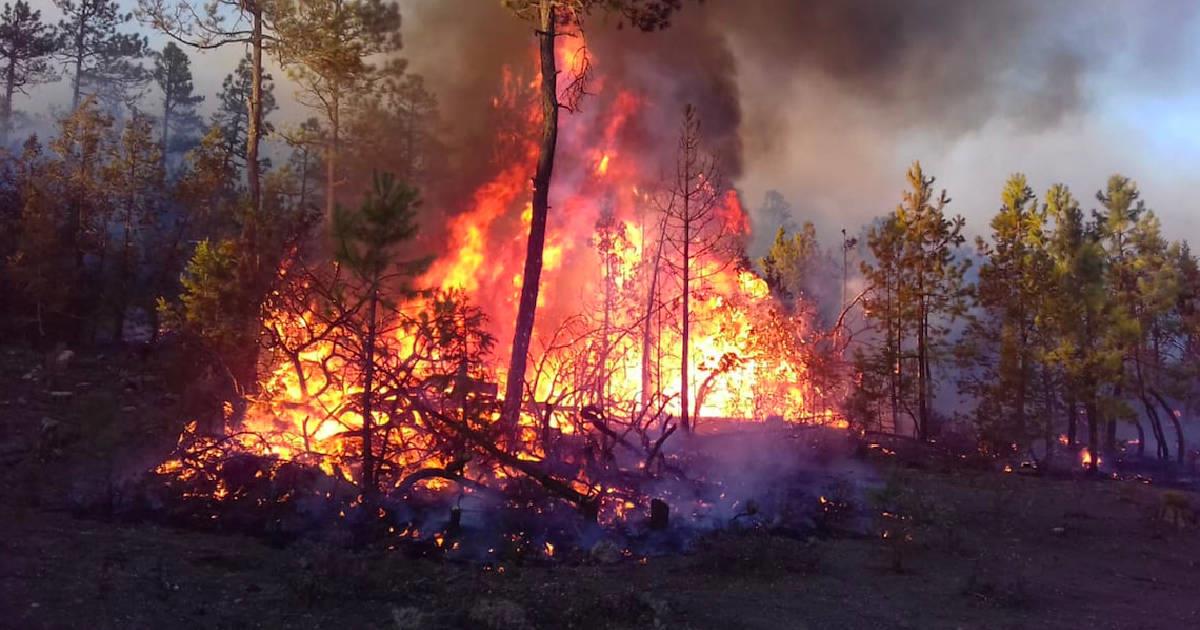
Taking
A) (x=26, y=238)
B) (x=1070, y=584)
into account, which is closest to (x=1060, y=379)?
(x=1070, y=584)

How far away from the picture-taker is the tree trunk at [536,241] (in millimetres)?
12680

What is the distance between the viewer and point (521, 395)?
1277 cm

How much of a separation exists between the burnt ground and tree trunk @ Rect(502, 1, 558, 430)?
3.68 metres

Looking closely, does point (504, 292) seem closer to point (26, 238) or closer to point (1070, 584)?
point (26, 238)

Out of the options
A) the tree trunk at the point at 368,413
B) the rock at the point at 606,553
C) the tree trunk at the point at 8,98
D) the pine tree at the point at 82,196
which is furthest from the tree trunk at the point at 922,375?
the tree trunk at the point at 8,98

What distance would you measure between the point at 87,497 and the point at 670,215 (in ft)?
52.3

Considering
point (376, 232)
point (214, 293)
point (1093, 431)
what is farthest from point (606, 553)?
point (1093, 431)

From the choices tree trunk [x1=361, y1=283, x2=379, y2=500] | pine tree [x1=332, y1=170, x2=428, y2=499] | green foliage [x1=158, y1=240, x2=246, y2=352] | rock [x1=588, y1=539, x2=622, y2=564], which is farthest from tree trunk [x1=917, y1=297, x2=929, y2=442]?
green foliage [x1=158, y1=240, x2=246, y2=352]

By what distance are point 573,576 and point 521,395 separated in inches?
178

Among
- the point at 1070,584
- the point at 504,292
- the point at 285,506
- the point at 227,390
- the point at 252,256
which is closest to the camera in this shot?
the point at 1070,584

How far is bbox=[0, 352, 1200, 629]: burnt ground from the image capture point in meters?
6.79

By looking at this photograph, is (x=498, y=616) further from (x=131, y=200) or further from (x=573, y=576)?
(x=131, y=200)

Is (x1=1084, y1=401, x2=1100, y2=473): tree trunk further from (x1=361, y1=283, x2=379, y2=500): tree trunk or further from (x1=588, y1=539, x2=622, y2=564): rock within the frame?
(x1=361, y1=283, x2=379, y2=500): tree trunk

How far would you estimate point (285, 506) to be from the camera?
10.1 metres
